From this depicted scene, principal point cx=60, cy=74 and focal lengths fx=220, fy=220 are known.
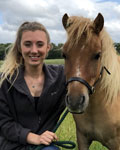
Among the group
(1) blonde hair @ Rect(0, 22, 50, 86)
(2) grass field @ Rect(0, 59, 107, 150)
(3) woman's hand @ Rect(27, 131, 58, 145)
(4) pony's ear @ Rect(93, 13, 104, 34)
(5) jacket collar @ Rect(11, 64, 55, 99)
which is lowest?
(2) grass field @ Rect(0, 59, 107, 150)

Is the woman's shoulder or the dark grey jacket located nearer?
the dark grey jacket

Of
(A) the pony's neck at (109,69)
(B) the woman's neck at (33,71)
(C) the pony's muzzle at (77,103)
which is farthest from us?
(B) the woman's neck at (33,71)

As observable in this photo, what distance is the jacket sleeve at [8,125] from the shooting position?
2564mm

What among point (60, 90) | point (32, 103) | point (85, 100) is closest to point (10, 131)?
point (32, 103)

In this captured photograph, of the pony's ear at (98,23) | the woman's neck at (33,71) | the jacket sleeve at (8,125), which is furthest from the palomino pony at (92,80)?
the jacket sleeve at (8,125)

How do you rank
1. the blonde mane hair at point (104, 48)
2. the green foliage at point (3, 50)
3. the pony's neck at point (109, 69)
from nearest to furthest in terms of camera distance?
the blonde mane hair at point (104, 48) → the pony's neck at point (109, 69) → the green foliage at point (3, 50)

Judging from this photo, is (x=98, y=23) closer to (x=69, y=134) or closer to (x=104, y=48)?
(x=104, y=48)

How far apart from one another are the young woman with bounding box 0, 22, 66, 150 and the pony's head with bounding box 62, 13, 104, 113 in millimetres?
472

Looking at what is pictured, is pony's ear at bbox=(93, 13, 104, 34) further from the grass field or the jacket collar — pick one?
the grass field

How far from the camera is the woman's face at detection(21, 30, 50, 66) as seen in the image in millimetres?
2590

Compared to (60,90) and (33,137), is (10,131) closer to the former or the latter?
(33,137)

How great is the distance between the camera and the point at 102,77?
2584 millimetres

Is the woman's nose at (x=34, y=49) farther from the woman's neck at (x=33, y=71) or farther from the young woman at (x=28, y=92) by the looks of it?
the woman's neck at (x=33, y=71)

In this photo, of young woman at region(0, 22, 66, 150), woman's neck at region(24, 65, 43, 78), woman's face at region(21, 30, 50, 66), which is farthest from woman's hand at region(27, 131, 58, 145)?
woman's face at region(21, 30, 50, 66)
